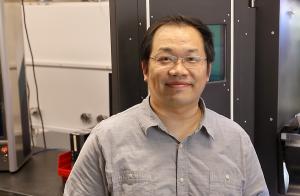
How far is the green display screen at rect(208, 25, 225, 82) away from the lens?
5.18 feet

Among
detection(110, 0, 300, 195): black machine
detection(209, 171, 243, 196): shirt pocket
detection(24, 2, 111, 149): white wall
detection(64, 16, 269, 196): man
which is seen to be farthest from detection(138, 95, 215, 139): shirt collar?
detection(24, 2, 111, 149): white wall

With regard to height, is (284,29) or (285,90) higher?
(284,29)

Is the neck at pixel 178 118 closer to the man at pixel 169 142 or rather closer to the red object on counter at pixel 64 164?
the man at pixel 169 142

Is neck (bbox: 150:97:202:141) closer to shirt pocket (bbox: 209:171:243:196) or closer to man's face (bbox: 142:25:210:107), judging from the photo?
man's face (bbox: 142:25:210:107)

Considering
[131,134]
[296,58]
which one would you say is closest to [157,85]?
[131,134]

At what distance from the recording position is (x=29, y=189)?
1494mm

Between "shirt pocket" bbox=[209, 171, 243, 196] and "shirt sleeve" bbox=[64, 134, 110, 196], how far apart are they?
285mm

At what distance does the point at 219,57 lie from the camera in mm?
1599

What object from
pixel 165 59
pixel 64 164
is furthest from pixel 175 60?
pixel 64 164

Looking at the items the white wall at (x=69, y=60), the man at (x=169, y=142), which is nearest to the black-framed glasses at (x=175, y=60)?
the man at (x=169, y=142)

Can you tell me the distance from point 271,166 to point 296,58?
0.52 m

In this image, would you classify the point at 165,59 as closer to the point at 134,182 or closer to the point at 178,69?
the point at 178,69

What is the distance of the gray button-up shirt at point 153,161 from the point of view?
1084 mm

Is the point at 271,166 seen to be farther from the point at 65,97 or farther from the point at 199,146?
the point at 65,97
